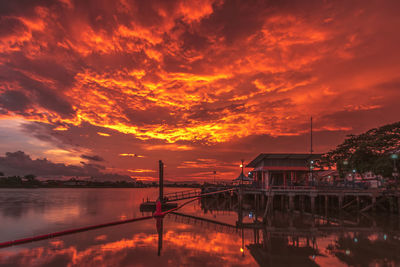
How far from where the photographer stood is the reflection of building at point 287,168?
4194 centimetres

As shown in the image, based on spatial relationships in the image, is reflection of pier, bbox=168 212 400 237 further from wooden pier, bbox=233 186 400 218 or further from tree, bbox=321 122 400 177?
tree, bbox=321 122 400 177

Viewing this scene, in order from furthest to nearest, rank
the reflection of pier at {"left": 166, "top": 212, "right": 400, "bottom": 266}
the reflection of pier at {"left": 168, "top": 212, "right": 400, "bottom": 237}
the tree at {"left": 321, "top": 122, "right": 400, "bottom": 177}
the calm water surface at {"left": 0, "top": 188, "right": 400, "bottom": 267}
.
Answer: the tree at {"left": 321, "top": 122, "right": 400, "bottom": 177} → the reflection of pier at {"left": 168, "top": 212, "right": 400, "bottom": 237} → the reflection of pier at {"left": 166, "top": 212, "right": 400, "bottom": 266} → the calm water surface at {"left": 0, "top": 188, "right": 400, "bottom": 267}

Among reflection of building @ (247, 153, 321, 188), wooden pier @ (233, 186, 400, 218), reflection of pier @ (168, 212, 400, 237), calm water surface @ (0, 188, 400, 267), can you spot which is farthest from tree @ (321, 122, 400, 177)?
reflection of pier @ (168, 212, 400, 237)

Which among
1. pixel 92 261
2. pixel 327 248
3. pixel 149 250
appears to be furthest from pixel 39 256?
pixel 327 248

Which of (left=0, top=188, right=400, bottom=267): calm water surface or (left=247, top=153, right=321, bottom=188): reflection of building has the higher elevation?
(left=247, top=153, right=321, bottom=188): reflection of building

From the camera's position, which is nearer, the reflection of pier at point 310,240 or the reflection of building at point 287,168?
the reflection of pier at point 310,240

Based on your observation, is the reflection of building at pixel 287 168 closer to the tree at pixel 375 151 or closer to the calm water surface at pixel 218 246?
the tree at pixel 375 151

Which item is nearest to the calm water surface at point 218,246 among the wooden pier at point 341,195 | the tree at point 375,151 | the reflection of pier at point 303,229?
the reflection of pier at point 303,229

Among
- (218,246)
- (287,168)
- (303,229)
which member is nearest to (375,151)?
(287,168)

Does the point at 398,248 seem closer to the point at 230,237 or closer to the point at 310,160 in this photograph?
the point at 230,237

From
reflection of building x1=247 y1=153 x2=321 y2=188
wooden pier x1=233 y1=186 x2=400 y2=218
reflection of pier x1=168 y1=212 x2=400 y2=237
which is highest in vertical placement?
reflection of building x1=247 y1=153 x2=321 y2=188

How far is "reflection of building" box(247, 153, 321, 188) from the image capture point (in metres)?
41.9

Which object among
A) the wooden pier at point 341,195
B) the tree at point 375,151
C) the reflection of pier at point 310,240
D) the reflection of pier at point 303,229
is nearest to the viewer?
the reflection of pier at point 310,240

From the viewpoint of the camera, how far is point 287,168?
1674 inches
